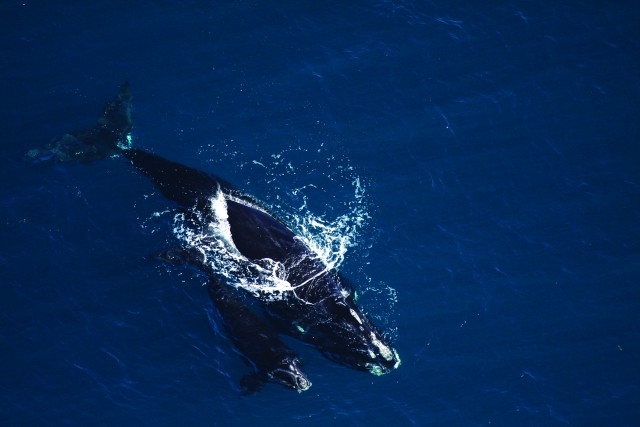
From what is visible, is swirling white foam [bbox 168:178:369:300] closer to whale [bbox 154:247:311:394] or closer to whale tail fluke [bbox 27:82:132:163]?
whale [bbox 154:247:311:394]

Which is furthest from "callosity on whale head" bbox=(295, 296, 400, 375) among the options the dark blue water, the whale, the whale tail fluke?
the whale tail fluke

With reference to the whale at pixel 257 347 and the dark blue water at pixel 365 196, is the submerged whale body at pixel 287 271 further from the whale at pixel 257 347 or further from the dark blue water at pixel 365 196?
the dark blue water at pixel 365 196

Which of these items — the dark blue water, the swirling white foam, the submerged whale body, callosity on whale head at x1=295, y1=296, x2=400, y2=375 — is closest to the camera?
callosity on whale head at x1=295, y1=296, x2=400, y2=375

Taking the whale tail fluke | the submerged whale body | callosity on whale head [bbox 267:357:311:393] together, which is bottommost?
callosity on whale head [bbox 267:357:311:393]

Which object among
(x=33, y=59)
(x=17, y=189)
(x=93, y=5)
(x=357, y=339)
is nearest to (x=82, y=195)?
(x=17, y=189)

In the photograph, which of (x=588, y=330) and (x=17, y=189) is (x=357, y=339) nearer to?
(x=588, y=330)

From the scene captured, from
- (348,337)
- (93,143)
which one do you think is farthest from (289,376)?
(93,143)
